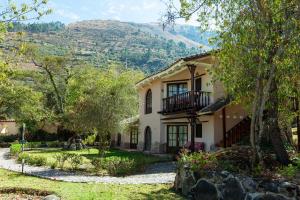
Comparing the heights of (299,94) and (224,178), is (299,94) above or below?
above

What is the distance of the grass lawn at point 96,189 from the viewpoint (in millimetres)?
10796

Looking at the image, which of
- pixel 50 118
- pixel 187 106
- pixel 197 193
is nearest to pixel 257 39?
pixel 197 193

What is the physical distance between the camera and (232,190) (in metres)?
9.98

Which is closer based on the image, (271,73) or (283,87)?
(271,73)

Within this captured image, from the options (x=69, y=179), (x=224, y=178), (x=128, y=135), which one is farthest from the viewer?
(x=128, y=135)

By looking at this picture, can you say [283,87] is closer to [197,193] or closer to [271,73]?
[271,73]

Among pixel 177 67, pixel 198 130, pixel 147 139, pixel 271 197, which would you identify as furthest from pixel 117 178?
pixel 147 139

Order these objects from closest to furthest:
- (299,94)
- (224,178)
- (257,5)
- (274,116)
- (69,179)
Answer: (224,178)
(257,5)
(274,116)
(299,94)
(69,179)

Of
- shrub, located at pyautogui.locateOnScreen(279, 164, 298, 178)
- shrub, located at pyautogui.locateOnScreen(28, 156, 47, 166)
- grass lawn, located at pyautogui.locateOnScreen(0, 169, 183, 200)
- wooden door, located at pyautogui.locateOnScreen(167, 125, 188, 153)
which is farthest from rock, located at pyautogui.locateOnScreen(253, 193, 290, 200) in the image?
wooden door, located at pyautogui.locateOnScreen(167, 125, 188, 153)

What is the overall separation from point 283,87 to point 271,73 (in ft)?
6.48

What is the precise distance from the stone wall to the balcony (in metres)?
11.6

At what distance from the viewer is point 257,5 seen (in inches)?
441

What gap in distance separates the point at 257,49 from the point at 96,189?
263 inches

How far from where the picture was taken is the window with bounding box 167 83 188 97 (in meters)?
27.7
